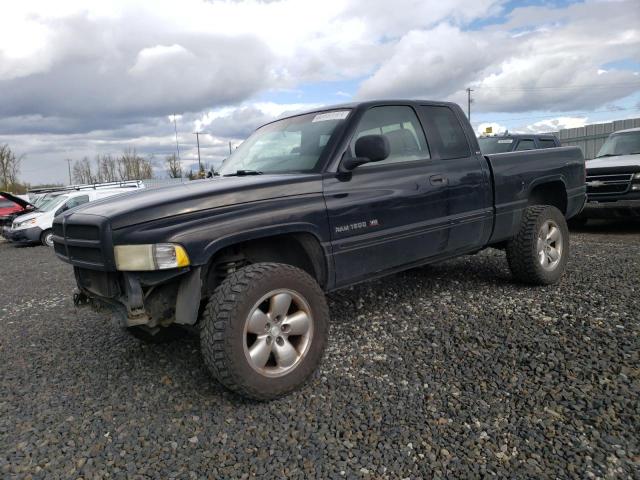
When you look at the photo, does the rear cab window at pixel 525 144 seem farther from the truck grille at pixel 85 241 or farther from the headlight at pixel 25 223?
the headlight at pixel 25 223

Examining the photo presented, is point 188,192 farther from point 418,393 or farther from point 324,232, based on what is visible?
point 418,393

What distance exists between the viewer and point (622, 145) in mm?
9906

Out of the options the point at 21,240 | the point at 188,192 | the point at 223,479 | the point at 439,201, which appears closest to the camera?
the point at 223,479

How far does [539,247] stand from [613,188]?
4.95 metres

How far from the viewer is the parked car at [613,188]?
8.27m

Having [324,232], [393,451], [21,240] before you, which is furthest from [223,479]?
[21,240]

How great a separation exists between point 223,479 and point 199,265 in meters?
1.12

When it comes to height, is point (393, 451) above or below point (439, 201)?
below

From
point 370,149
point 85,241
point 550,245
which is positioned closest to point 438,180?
point 370,149

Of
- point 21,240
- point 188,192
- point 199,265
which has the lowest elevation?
point 21,240

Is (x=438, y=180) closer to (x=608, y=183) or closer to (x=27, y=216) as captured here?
(x=608, y=183)

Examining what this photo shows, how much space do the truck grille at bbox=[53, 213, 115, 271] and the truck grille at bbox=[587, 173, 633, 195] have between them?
8669mm

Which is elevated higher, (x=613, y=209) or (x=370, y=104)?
(x=370, y=104)

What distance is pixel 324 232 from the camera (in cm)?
323
